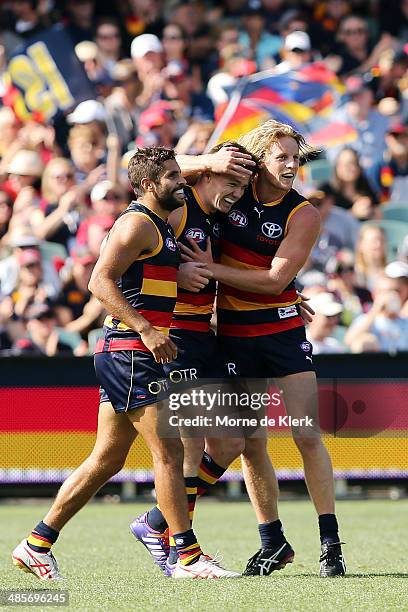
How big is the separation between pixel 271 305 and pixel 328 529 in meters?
1.18

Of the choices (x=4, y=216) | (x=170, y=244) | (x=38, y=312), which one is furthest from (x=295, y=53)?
(x=170, y=244)

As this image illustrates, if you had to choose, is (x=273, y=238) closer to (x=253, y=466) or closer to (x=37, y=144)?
(x=253, y=466)

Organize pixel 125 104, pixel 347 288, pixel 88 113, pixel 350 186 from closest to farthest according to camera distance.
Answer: pixel 347 288 → pixel 350 186 → pixel 88 113 → pixel 125 104

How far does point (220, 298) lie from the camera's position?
21.4ft

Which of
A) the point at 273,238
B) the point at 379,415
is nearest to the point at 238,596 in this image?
the point at 273,238

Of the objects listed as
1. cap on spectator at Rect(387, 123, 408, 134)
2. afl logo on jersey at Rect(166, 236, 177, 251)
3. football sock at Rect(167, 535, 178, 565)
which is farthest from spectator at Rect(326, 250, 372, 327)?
afl logo on jersey at Rect(166, 236, 177, 251)

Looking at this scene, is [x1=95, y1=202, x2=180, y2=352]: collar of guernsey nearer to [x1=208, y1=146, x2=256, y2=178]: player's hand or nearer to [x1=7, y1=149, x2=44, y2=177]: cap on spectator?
[x1=208, y1=146, x2=256, y2=178]: player's hand

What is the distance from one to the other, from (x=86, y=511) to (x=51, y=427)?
835mm

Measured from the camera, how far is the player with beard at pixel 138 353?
5773 mm

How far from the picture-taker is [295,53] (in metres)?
14.4

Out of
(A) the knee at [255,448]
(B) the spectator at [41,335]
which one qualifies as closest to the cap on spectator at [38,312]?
(B) the spectator at [41,335]

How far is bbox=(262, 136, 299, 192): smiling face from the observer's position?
6250 millimetres

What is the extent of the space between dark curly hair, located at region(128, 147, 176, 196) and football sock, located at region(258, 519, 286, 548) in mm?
1876

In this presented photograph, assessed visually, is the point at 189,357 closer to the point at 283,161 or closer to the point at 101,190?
the point at 283,161
